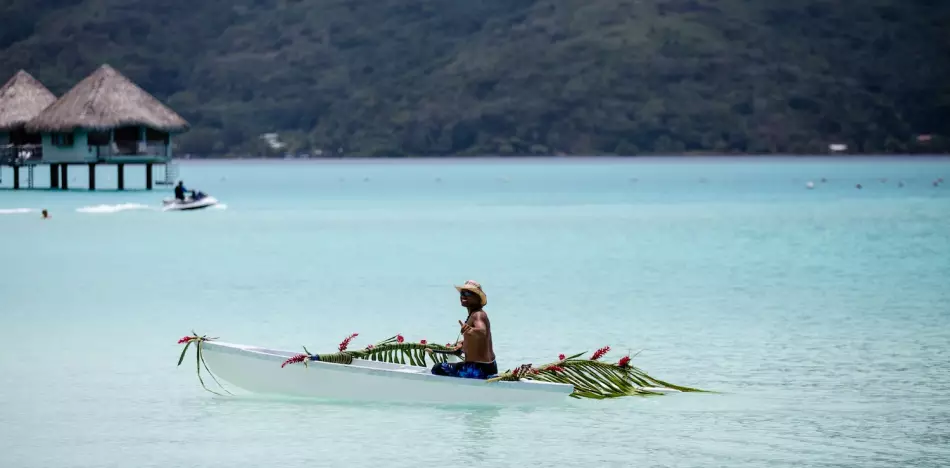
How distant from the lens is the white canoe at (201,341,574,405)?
15469 mm

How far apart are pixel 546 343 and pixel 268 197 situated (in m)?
66.7

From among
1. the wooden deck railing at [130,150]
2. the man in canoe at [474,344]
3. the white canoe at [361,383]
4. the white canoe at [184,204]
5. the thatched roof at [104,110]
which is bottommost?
the white canoe at [184,204]

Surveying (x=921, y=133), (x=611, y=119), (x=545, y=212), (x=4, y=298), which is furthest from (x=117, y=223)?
(x=921, y=133)

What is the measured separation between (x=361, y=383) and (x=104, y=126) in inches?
2045

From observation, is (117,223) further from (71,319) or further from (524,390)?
(524,390)

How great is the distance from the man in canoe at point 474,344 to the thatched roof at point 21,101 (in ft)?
184

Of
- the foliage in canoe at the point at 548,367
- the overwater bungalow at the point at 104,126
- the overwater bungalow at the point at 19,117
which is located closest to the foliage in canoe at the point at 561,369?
the foliage in canoe at the point at 548,367

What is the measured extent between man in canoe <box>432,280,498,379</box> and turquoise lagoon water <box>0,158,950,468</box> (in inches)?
20.2

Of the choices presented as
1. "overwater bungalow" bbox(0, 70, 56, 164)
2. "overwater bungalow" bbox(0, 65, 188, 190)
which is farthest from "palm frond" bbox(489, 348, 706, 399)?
"overwater bungalow" bbox(0, 70, 56, 164)

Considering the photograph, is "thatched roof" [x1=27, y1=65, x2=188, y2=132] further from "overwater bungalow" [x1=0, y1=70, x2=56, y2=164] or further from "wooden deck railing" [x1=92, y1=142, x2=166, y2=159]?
"overwater bungalow" [x1=0, y1=70, x2=56, y2=164]

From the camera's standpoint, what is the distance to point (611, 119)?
197 metres

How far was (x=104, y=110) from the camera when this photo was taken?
65.9 m

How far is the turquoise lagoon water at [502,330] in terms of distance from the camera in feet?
47.8

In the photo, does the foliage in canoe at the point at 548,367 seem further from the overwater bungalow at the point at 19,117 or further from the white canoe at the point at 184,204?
the overwater bungalow at the point at 19,117
